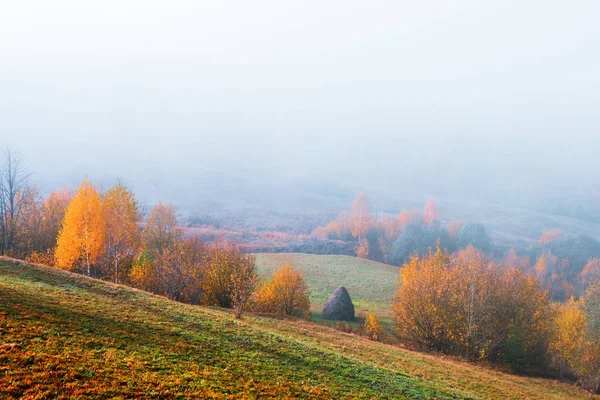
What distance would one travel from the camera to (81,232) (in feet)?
152

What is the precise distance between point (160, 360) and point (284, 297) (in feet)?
146

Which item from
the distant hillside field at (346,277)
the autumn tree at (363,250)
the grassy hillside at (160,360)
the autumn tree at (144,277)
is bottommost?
the distant hillside field at (346,277)

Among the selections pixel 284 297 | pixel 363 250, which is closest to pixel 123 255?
pixel 284 297

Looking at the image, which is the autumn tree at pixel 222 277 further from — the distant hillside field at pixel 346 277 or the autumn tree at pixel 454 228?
the autumn tree at pixel 454 228

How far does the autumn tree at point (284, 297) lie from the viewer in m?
57.0

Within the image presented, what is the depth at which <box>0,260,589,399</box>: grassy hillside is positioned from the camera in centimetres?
1160

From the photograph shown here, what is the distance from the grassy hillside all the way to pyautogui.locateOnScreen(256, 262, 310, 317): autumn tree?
98.1 feet

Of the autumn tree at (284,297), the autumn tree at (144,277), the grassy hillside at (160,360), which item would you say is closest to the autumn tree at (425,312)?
the grassy hillside at (160,360)

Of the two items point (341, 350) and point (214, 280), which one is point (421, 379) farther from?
point (214, 280)

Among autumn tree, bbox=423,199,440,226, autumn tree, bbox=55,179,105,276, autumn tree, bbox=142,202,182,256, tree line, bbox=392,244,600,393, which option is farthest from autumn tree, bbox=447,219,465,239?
autumn tree, bbox=55,179,105,276

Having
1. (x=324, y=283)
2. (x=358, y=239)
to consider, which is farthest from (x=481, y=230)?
(x=324, y=283)

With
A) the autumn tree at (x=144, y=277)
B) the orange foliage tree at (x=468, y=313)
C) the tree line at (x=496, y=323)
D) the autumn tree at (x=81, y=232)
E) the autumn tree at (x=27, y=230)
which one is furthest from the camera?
the autumn tree at (x=27, y=230)

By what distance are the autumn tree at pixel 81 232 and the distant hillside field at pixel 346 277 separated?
1593 inches

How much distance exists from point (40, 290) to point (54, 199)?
64.9m
